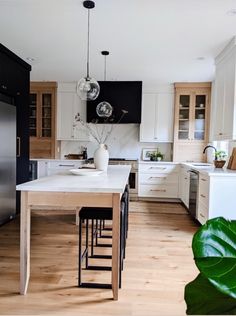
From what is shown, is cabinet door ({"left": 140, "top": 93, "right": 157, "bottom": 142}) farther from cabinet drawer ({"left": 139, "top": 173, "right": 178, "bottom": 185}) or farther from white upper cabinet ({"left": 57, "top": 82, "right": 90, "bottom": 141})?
white upper cabinet ({"left": 57, "top": 82, "right": 90, "bottom": 141})

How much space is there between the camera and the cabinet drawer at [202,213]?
141 inches

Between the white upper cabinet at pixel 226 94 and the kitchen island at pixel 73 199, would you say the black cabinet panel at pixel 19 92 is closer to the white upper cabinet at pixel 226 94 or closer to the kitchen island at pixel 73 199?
the kitchen island at pixel 73 199

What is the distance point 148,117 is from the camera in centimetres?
589

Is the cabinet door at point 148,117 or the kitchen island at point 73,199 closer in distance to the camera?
the kitchen island at point 73,199

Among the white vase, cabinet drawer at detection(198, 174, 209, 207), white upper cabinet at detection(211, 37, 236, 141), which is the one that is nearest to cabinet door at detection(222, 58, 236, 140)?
white upper cabinet at detection(211, 37, 236, 141)

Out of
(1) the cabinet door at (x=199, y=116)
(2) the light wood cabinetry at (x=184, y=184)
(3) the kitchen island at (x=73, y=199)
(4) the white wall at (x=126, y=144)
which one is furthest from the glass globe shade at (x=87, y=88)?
(1) the cabinet door at (x=199, y=116)

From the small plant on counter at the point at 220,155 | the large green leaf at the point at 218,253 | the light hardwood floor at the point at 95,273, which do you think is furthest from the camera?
the small plant on counter at the point at 220,155

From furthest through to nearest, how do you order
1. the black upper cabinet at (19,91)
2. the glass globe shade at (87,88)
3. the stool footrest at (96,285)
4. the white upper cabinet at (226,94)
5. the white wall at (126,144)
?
the white wall at (126,144) → the black upper cabinet at (19,91) → the white upper cabinet at (226,94) → the glass globe shade at (87,88) → the stool footrest at (96,285)

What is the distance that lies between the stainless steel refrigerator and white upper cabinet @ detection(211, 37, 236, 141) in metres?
2.99

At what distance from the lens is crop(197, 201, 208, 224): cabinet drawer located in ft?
11.8

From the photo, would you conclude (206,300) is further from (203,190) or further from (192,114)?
(192,114)

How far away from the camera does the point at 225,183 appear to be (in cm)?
340

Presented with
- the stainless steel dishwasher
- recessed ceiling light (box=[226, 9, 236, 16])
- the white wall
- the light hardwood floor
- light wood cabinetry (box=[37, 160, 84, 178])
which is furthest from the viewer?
the white wall

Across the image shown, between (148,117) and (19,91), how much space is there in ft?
8.90
